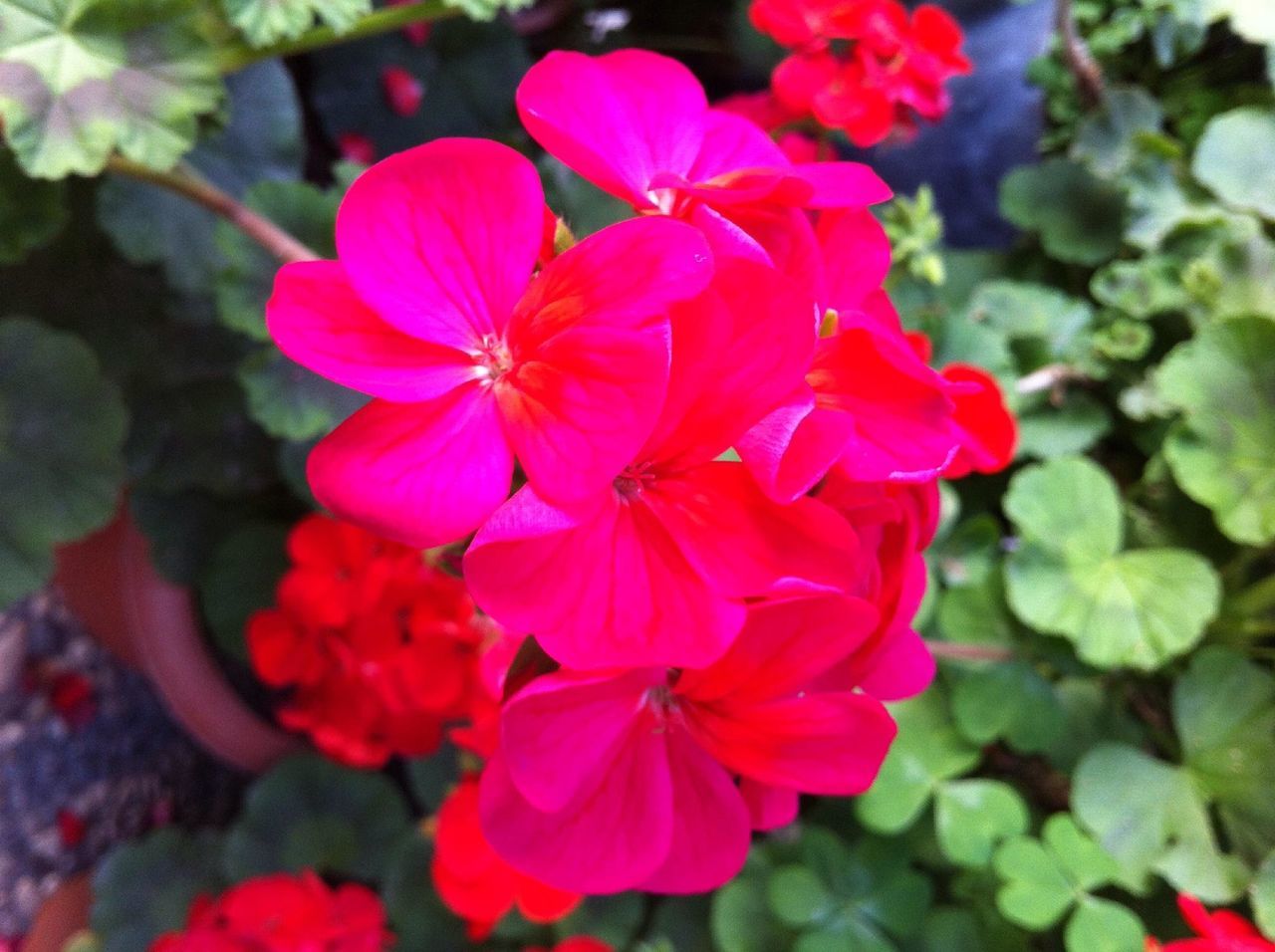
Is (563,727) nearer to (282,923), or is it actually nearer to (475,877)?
(475,877)

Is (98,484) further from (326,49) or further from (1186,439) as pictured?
(1186,439)

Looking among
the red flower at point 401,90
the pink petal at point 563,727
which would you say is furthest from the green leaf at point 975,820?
the red flower at point 401,90

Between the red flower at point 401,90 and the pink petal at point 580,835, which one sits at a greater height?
the pink petal at point 580,835

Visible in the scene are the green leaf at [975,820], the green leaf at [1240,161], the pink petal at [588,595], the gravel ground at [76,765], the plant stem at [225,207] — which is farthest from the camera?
the gravel ground at [76,765]

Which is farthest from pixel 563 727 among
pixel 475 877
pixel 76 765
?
pixel 76 765

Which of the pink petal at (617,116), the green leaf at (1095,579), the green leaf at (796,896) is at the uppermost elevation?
the pink petal at (617,116)

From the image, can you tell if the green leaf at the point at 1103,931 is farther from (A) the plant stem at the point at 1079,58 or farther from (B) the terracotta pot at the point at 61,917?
(B) the terracotta pot at the point at 61,917

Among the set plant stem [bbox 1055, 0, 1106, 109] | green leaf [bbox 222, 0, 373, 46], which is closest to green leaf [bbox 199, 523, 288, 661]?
green leaf [bbox 222, 0, 373, 46]

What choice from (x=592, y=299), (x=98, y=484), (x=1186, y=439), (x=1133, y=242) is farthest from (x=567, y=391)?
(x=1133, y=242)
